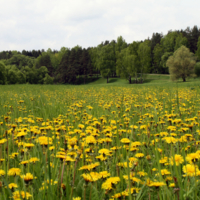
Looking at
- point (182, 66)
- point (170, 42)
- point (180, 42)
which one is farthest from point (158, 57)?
point (182, 66)

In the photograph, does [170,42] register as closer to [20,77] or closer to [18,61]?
[20,77]

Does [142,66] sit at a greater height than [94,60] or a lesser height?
lesser

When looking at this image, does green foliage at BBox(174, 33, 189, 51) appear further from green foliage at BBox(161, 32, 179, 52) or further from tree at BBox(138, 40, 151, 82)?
tree at BBox(138, 40, 151, 82)

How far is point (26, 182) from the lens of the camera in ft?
2.86

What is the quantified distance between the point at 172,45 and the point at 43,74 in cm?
4181

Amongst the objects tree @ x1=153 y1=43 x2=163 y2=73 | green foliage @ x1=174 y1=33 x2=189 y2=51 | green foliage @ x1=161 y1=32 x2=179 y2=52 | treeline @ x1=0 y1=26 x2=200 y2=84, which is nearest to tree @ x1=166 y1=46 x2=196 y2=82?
treeline @ x1=0 y1=26 x2=200 y2=84

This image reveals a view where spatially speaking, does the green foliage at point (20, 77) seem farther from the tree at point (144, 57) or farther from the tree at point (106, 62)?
the tree at point (144, 57)

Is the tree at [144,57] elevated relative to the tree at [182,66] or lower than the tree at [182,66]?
elevated

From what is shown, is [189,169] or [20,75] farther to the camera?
[20,75]

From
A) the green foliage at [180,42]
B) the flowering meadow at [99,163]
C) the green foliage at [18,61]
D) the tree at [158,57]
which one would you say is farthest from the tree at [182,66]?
the green foliage at [18,61]

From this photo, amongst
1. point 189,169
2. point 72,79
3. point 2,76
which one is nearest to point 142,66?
point 72,79

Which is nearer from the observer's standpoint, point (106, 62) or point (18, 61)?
point (106, 62)

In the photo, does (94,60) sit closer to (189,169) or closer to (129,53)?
(129,53)

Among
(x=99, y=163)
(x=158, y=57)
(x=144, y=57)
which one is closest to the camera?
(x=99, y=163)
